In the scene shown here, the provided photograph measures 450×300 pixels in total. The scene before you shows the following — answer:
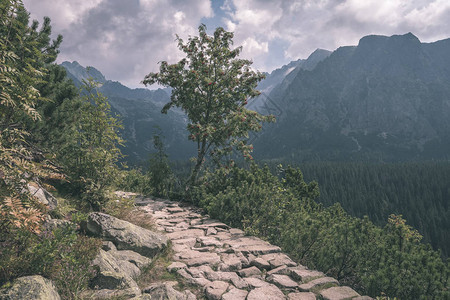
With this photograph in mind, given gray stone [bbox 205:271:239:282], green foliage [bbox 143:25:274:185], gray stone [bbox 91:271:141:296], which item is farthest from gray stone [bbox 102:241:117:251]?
green foliage [bbox 143:25:274:185]

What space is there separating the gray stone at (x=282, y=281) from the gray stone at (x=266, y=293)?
17cm

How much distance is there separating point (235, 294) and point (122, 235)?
7.96 ft

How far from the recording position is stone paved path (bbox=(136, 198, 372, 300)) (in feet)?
12.8

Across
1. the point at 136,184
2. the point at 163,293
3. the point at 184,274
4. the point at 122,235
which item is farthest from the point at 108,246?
the point at 136,184

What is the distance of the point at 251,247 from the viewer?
569 cm

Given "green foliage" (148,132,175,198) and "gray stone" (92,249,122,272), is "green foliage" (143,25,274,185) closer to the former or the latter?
"green foliage" (148,132,175,198)

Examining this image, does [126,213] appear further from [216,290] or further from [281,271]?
[281,271]

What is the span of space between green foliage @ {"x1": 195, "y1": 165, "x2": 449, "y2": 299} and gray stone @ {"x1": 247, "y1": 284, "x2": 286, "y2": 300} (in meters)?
1.79

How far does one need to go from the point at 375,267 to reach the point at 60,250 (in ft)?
18.9

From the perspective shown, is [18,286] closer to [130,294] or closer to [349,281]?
[130,294]

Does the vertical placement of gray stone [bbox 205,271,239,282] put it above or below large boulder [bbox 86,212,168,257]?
below

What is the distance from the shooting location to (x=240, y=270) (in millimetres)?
4664

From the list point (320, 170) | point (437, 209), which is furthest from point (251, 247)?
point (320, 170)

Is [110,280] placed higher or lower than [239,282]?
higher
